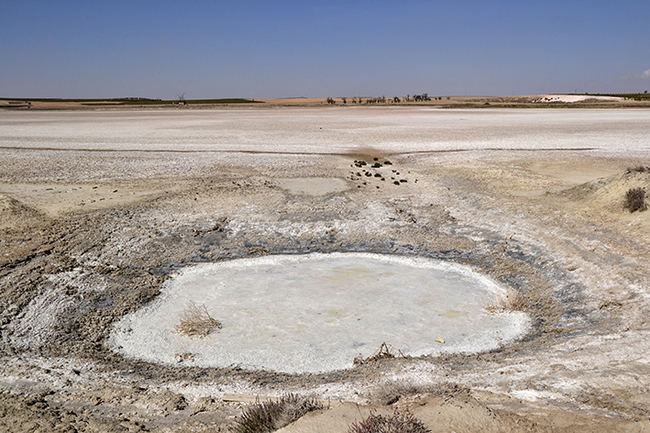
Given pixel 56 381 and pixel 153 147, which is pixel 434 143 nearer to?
pixel 153 147

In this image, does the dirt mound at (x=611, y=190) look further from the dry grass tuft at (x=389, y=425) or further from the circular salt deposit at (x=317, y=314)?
the dry grass tuft at (x=389, y=425)

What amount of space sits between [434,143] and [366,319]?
22.7 meters

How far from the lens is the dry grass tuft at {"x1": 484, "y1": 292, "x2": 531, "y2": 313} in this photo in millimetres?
9211

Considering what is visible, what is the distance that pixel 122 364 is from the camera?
24.6 ft

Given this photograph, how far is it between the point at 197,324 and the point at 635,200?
33.8 feet

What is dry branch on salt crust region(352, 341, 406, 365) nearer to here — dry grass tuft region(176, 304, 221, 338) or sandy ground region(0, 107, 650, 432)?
sandy ground region(0, 107, 650, 432)

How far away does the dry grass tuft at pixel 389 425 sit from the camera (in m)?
4.26

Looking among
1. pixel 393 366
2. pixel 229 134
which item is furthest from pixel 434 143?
pixel 393 366

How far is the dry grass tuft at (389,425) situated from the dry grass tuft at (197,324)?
4453 mm

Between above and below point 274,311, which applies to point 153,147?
above

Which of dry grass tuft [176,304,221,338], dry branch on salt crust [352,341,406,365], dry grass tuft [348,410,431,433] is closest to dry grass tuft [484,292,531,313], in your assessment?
dry branch on salt crust [352,341,406,365]

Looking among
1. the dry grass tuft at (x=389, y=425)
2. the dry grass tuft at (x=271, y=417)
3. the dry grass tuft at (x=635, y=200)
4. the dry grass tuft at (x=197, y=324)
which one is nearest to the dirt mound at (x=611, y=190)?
the dry grass tuft at (x=635, y=200)

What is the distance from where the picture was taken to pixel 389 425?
168 inches

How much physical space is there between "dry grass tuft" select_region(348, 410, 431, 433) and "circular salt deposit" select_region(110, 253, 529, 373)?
280 centimetres
